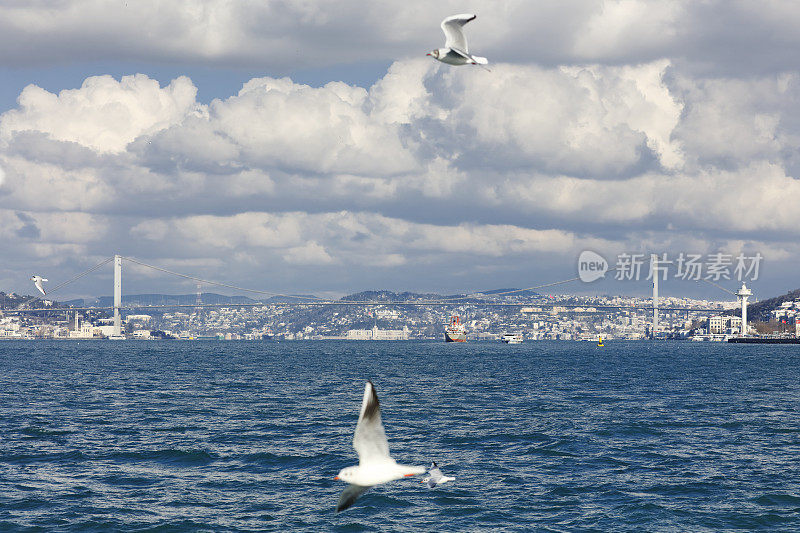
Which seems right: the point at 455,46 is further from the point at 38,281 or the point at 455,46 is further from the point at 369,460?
the point at 38,281

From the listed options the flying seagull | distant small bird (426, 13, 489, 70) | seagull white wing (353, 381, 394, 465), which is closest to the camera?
seagull white wing (353, 381, 394, 465)

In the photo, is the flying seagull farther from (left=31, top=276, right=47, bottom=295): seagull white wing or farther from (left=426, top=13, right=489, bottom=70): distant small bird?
(left=31, top=276, right=47, bottom=295): seagull white wing

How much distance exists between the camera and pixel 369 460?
984 cm

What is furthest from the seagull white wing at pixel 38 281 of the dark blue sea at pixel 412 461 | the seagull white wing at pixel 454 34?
the seagull white wing at pixel 454 34

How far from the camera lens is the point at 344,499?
9.73 meters

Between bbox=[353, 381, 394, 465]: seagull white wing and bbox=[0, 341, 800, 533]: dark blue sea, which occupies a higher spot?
bbox=[353, 381, 394, 465]: seagull white wing

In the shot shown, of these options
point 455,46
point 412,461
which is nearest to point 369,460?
point 455,46

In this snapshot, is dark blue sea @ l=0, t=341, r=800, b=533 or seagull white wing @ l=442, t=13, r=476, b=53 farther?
dark blue sea @ l=0, t=341, r=800, b=533

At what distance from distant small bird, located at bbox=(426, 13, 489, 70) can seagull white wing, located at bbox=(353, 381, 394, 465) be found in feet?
18.0

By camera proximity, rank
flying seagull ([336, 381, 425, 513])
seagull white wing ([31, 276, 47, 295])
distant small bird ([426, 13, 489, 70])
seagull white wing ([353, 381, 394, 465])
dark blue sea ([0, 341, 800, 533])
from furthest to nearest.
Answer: seagull white wing ([31, 276, 47, 295])
dark blue sea ([0, 341, 800, 533])
distant small bird ([426, 13, 489, 70])
flying seagull ([336, 381, 425, 513])
seagull white wing ([353, 381, 394, 465])

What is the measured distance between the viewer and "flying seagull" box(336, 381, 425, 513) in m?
9.20

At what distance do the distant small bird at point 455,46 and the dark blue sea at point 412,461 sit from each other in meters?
11.6

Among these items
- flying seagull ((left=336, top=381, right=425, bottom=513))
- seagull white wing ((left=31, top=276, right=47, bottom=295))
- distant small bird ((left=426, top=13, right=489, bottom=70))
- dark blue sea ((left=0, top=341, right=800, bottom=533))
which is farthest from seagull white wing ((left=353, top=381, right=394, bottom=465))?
seagull white wing ((left=31, top=276, right=47, bottom=295))

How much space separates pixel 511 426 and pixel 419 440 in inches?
242
